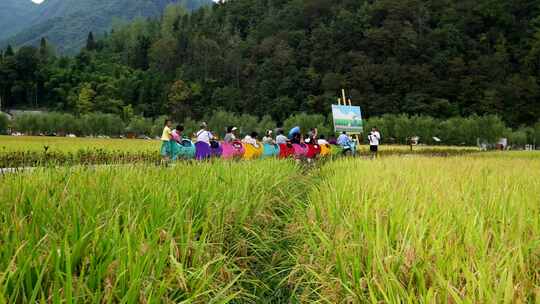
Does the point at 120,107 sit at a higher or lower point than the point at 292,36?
lower

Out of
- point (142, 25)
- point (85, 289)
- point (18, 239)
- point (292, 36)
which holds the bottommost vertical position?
point (85, 289)

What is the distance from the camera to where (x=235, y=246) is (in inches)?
138

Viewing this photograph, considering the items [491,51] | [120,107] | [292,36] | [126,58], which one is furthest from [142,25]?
[491,51]

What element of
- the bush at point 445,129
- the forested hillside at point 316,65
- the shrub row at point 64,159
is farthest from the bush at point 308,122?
the shrub row at point 64,159

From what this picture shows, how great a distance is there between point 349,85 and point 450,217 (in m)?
87.0

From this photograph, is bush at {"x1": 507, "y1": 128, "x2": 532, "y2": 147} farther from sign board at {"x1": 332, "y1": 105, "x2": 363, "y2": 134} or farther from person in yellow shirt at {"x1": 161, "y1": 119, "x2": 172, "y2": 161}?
person in yellow shirt at {"x1": 161, "y1": 119, "x2": 172, "y2": 161}

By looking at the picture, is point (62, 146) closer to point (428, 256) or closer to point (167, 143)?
point (167, 143)

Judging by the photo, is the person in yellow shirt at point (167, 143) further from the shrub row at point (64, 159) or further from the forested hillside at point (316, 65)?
the forested hillside at point (316, 65)

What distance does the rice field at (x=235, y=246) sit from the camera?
1.82 m

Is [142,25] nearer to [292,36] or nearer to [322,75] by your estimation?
[292,36]

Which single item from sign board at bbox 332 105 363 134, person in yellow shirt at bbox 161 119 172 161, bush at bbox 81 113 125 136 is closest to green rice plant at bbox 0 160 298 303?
person in yellow shirt at bbox 161 119 172 161

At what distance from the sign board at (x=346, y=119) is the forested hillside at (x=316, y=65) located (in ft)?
214

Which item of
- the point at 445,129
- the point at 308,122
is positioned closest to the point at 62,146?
the point at 445,129

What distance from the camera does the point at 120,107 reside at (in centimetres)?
11700
